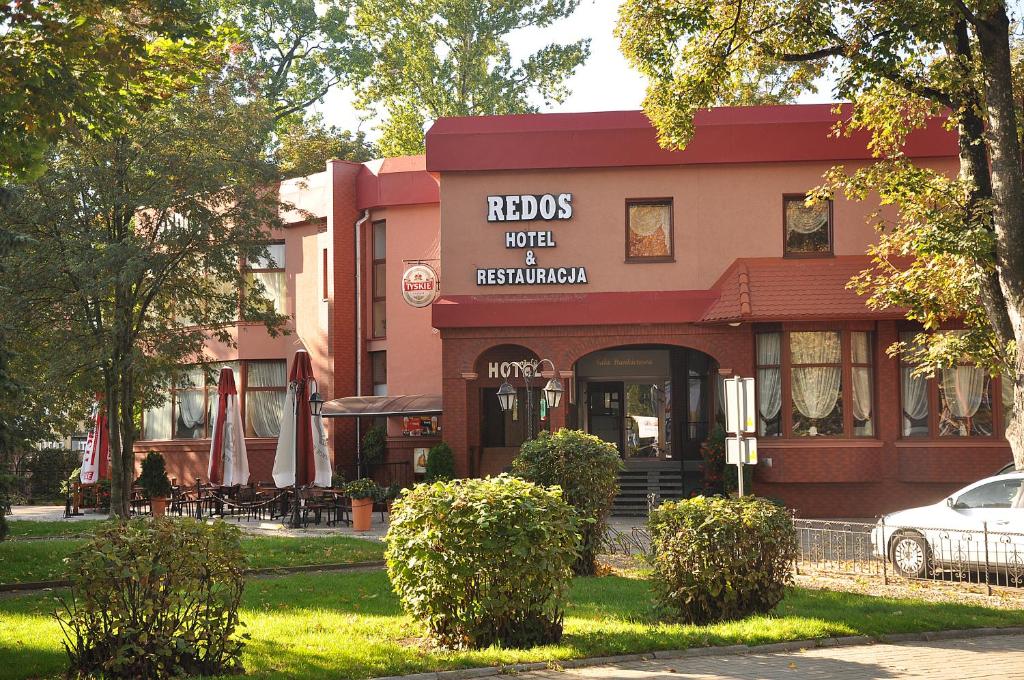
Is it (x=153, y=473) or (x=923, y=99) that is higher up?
(x=923, y=99)

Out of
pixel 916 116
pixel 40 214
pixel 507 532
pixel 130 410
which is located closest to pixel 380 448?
pixel 130 410

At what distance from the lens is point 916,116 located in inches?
801

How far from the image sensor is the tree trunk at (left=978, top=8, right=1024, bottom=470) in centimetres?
1759

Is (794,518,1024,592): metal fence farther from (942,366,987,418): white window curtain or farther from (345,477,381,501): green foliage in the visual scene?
(345,477,381,501): green foliage

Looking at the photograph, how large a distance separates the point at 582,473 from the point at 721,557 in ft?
14.9

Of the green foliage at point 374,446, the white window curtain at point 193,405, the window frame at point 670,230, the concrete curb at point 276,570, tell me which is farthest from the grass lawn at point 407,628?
the white window curtain at point 193,405

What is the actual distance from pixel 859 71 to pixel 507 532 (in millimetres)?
10761

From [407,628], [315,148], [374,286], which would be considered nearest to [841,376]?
[374,286]

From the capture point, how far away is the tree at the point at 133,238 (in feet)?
79.7

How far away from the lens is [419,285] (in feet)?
98.0

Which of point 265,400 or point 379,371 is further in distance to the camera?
point 265,400

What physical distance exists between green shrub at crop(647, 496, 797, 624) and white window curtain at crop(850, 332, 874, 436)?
14480mm

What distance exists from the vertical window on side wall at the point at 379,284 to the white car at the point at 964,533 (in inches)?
715

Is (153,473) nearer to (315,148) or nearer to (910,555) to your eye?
(315,148)
